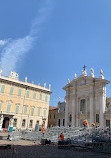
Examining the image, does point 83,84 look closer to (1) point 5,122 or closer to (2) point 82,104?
(2) point 82,104

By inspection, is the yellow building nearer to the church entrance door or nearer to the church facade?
the church entrance door

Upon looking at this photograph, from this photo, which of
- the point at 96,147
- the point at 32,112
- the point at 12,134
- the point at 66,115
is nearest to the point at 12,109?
the point at 32,112

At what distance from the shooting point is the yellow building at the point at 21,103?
107 feet

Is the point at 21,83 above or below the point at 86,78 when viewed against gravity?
below

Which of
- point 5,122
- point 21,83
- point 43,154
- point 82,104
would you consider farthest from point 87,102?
point 43,154

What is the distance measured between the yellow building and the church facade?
22.1ft

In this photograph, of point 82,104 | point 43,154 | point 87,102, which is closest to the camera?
point 43,154

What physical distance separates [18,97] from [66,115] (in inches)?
472

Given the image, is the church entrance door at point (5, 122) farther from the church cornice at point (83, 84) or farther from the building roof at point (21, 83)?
the church cornice at point (83, 84)

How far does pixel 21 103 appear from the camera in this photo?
35125mm

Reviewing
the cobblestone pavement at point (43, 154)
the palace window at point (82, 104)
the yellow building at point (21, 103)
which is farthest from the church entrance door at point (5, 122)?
the cobblestone pavement at point (43, 154)

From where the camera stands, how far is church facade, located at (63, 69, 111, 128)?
28.5 m

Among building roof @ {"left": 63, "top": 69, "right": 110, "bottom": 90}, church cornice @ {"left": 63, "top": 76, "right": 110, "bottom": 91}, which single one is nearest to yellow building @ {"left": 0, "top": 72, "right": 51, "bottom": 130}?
church cornice @ {"left": 63, "top": 76, "right": 110, "bottom": 91}

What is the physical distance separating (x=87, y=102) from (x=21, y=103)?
15.1 metres
